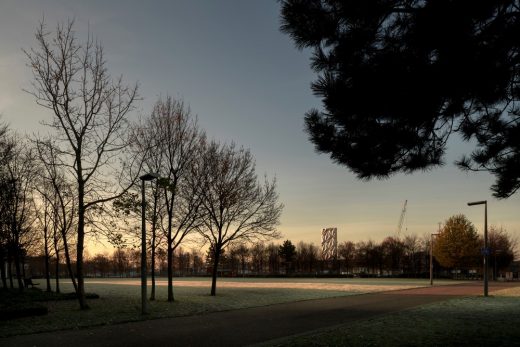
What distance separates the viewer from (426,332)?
35.3 ft

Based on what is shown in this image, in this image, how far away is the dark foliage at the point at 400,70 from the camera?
19.8 feet

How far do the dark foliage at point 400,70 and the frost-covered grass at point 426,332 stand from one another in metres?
4.00

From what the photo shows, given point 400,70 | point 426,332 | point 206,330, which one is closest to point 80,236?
point 206,330

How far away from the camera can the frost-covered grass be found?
9320 mm

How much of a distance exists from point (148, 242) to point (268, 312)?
8.03 m

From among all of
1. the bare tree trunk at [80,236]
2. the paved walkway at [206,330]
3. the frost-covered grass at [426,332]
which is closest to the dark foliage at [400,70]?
the frost-covered grass at [426,332]

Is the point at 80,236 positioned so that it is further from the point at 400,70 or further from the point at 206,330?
the point at 400,70

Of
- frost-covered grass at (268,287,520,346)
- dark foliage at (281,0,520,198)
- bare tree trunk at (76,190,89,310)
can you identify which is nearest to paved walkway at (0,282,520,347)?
frost-covered grass at (268,287,520,346)

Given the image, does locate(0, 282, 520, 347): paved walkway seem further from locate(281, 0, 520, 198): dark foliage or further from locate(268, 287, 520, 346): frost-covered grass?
locate(281, 0, 520, 198): dark foliage

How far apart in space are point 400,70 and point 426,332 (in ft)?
23.8

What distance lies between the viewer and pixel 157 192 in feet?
69.2

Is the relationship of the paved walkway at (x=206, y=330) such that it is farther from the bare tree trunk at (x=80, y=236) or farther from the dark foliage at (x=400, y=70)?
the dark foliage at (x=400, y=70)

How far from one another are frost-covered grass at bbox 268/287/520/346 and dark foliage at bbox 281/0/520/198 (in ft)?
13.1

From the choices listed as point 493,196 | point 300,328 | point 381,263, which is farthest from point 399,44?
point 381,263
